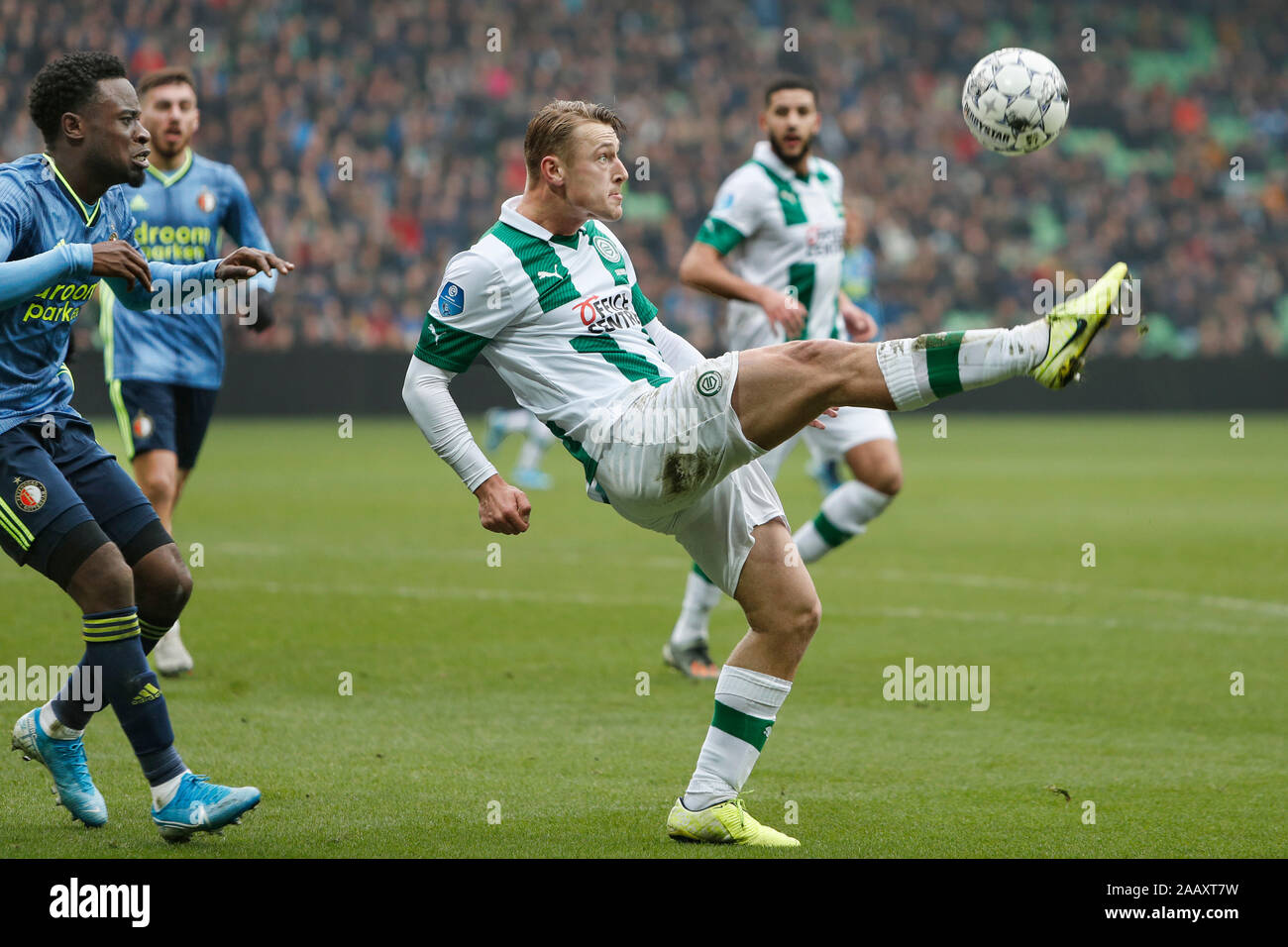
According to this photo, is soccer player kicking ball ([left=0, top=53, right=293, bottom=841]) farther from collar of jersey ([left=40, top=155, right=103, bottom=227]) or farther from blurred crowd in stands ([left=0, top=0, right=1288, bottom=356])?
blurred crowd in stands ([left=0, top=0, right=1288, bottom=356])

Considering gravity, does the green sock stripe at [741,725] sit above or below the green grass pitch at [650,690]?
above

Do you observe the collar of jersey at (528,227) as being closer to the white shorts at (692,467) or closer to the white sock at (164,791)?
the white shorts at (692,467)

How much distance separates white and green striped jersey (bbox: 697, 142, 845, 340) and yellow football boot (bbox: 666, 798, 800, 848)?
3.94m

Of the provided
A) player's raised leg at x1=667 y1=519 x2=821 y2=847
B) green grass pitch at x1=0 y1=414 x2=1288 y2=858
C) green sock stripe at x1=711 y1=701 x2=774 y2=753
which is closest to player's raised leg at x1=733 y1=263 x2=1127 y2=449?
player's raised leg at x1=667 y1=519 x2=821 y2=847

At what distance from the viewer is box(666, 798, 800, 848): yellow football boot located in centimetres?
493

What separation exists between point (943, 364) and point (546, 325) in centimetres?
131

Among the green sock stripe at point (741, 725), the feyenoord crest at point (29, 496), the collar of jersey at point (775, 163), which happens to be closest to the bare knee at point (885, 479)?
the collar of jersey at point (775, 163)

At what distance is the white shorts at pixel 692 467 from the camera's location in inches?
184

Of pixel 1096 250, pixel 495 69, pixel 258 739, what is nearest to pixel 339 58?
pixel 495 69

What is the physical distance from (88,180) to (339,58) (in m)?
25.2

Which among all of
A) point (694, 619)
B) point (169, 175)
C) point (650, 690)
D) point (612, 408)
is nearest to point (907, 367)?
point (612, 408)

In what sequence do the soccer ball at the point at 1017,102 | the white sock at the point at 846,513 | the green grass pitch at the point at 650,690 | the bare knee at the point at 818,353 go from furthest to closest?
the white sock at the point at 846,513 < the soccer ball at the point at 1017,102 < the green grass pitch at the point at 650,690 < the bare knee at the point at 818,353

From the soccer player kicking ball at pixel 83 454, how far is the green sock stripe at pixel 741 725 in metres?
1.44

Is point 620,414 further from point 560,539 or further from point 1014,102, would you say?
point 560,539
